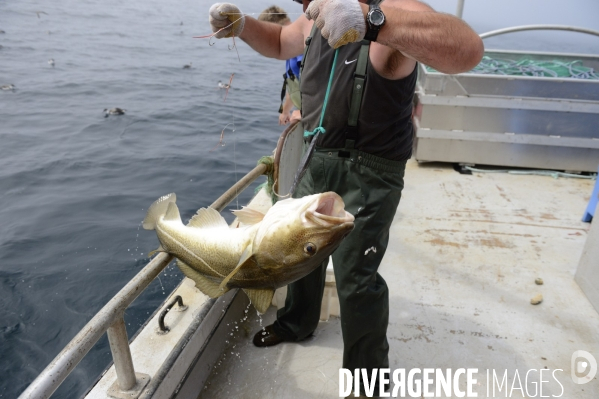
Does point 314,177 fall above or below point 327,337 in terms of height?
above

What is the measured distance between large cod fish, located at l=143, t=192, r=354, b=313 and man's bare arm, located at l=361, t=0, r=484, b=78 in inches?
28.7

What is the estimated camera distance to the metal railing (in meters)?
1.58

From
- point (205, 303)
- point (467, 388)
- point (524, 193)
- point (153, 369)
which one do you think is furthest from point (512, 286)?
point (153, 369)

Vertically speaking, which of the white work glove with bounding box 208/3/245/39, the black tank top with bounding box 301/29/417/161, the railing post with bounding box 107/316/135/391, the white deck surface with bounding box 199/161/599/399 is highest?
the white work glove with bounding box 208/3/245/39

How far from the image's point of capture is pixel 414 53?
1971 mm

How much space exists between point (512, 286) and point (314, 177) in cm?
262

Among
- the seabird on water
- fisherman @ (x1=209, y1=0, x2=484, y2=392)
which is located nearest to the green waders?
fisherman @ (x1=209, y1=0, x2=484, y2=392)

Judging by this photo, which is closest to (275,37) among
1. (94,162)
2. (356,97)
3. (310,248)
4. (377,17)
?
(356,97)

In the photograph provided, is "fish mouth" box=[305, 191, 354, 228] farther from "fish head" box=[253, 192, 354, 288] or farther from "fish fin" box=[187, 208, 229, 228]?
"fish fin" box=[187, 208, 229, 228]

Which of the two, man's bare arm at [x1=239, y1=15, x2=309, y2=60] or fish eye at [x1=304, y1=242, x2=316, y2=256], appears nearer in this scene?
fish eye at [x1=304, y1=242, x2=316, y2=256]

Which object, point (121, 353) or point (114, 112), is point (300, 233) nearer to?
point (121, 353)

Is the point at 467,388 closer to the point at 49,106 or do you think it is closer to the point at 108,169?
the point at 108,169

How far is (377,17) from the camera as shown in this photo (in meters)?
1.89

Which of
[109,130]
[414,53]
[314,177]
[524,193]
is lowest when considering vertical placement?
[109,130]
